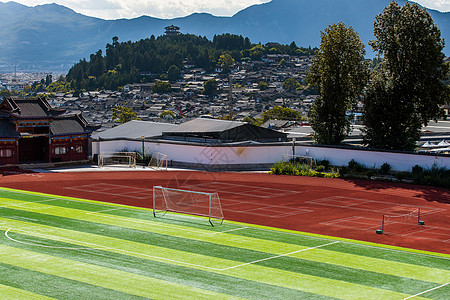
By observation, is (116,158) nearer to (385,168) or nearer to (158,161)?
(158,161)

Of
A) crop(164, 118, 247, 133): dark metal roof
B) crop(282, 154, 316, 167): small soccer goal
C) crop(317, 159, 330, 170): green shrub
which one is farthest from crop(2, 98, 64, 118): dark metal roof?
crop(317, 159, 330, 170): green shrub

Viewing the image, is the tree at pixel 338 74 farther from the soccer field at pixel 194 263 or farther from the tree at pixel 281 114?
the tree at pixel 281 114

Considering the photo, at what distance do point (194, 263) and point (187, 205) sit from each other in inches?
398

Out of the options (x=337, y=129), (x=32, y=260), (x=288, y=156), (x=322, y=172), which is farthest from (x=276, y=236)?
→ (x=337, y=129)

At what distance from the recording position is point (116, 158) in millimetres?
53000

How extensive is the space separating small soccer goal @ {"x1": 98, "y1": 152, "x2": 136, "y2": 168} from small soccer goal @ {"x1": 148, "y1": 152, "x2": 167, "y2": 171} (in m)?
1.67

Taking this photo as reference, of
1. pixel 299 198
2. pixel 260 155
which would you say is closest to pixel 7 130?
pixel 260 155

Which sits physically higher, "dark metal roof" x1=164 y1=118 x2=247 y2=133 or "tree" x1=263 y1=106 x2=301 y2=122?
"tree" x1=263 y1=106 x2=301 y2=122

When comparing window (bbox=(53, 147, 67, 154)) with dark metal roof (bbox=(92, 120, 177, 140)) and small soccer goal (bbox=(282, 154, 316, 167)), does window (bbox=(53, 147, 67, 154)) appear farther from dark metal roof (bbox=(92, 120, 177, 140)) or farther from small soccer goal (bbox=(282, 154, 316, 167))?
small soccer goal (bbox=(282, 154, 316, 167))

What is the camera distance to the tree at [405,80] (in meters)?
47.6

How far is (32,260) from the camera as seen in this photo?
67.9 feet

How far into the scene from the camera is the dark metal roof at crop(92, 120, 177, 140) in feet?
205

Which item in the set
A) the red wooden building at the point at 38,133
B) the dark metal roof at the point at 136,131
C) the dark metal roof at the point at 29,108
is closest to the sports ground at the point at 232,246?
→ the red wooden building at the point at 38,133

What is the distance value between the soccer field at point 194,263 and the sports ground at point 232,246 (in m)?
0.04
